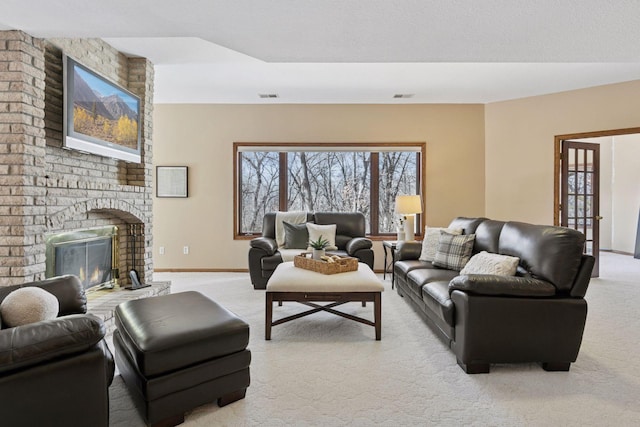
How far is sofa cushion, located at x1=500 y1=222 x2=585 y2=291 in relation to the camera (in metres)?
2.34

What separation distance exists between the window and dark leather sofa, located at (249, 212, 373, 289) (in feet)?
1.89

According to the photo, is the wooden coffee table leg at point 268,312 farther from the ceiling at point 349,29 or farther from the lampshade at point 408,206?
the lampshade at point 408,206

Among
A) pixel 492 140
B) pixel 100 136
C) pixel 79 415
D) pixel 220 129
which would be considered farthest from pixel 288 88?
pixel 79 415

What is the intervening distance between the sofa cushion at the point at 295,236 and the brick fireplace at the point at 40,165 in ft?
6.72

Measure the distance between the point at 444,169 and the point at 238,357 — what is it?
4725mm

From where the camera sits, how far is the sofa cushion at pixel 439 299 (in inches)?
97.6

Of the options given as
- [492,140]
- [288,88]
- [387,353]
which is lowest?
[387,353]

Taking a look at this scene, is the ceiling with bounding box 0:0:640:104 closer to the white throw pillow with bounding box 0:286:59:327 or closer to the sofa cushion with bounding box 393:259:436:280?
the white throw pillow with bounding box 0:286:59:327

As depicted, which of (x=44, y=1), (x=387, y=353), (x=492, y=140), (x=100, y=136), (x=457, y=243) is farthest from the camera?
(x=492, y=140)

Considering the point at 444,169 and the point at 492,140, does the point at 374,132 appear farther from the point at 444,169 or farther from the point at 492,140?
the point at 492,140

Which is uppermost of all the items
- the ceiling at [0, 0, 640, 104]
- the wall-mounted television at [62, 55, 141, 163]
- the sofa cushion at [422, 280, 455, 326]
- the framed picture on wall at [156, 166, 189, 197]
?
the ceiling at [0, 0, 640, 104]

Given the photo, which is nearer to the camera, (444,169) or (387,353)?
(387,353)

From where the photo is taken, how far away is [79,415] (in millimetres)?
1407

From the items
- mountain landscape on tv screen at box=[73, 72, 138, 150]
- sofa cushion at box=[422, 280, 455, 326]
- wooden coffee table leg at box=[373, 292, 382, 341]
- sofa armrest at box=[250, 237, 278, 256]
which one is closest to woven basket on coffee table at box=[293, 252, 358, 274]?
wooden coffee table leg at box=[373, 292, 382, 341]
